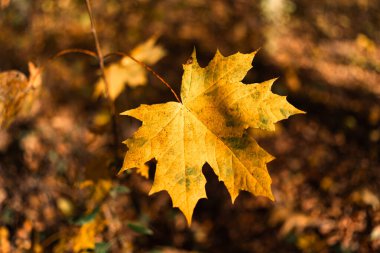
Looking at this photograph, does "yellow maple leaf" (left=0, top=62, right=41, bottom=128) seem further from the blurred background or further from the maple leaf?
the maple leaf

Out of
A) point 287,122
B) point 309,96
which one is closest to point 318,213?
point 287,122

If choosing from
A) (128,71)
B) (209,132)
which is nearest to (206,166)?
(128,71)

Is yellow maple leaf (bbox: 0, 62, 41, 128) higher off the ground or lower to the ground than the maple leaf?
higher

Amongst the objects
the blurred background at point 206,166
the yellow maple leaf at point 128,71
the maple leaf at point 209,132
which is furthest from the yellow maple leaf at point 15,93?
the maple leaf at point 209,132

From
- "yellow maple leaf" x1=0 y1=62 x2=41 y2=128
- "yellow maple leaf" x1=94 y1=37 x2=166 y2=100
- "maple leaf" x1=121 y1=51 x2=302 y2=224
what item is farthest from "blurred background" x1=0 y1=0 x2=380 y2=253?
"maple leaf" x1=121 y1=51 x2=302 y2=224

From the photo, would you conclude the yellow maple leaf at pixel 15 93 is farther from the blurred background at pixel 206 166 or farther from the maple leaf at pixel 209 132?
the maple leaf at pixel 209 132

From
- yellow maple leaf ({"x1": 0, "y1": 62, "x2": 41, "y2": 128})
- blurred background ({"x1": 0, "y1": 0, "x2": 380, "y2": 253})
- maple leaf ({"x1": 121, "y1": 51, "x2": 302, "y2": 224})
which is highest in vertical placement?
yellow maple leaf ({"x1": 0, "y1": 62, "x2": 41, "y2": 128})

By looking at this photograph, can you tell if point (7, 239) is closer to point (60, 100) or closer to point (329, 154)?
point (60, 100)
